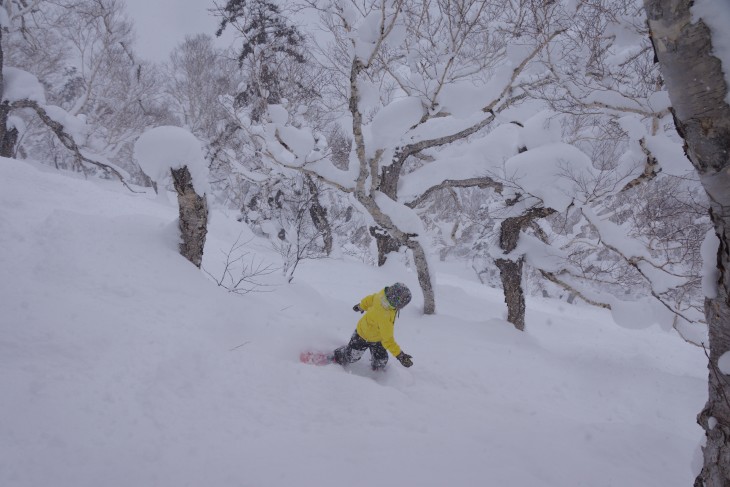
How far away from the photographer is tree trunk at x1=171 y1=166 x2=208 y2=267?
12.8 feet

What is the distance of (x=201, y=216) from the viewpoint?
4203mm

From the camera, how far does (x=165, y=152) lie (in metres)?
3.79

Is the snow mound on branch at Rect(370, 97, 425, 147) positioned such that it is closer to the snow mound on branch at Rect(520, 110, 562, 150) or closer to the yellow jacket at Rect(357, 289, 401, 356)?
Answer: the snow mound on branch at Rect(520, 110, 562, 150)

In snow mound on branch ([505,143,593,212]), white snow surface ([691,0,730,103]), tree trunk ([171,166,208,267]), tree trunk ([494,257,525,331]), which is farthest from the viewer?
tree trunk ([494,257,525,331])

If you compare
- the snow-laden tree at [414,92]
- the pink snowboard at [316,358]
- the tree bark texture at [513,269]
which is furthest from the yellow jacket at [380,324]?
the tree bark texture at [513,269]

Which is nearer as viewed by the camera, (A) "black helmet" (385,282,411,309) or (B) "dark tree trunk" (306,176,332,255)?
(A) "black helmet" (385,282,411,309)

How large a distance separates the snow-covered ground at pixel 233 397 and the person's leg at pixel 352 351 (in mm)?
354

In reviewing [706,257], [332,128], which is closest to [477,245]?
[332,128]

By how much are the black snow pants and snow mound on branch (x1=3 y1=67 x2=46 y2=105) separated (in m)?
8.66

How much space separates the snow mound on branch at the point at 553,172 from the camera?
526 centimetres

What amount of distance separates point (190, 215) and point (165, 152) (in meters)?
0.75

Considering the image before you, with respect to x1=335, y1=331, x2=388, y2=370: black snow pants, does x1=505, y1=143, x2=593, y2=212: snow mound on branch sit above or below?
above

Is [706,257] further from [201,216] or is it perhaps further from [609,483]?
[201,216]

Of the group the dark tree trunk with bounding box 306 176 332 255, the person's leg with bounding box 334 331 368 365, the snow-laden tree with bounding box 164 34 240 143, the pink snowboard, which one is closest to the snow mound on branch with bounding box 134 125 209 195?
the pink snowboard
